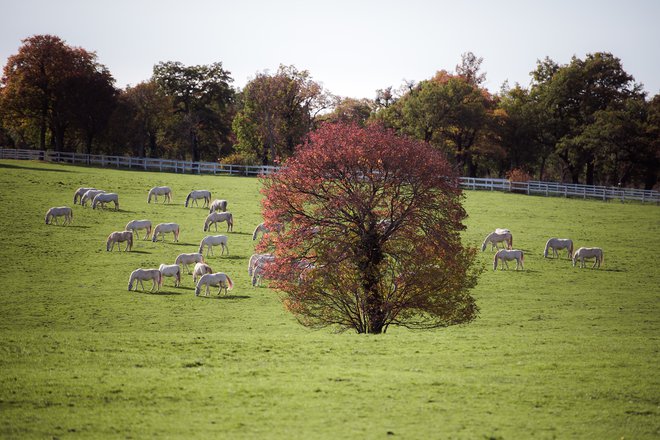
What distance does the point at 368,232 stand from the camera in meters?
19.7

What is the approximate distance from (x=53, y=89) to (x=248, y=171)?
23.5 metres

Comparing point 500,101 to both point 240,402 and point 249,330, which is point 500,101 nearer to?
point 249,330

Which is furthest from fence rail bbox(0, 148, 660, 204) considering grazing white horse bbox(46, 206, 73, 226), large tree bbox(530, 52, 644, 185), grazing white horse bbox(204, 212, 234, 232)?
grazing white horse bbox(46, 206, 73, 226)

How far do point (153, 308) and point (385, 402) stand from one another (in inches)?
531

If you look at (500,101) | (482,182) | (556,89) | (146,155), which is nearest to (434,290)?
(482,182)

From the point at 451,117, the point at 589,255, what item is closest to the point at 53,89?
the point at 451,117

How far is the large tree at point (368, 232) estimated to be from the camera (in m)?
19.6

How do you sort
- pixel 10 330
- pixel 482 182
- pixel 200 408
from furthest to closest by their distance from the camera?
1. pixel 482 182
2. pixel 10 330
3. pixel 200 408

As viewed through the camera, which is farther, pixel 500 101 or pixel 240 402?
pixel 500 101

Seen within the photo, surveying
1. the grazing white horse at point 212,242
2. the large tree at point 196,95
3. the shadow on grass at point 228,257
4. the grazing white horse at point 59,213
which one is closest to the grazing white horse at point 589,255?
the shadow on grass at point 228,257

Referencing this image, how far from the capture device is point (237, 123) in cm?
7856

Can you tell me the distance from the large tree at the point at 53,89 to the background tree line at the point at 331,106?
120 millimetres

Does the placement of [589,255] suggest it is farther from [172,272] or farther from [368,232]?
[172,272]

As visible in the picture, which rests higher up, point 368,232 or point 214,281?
point 368,232
